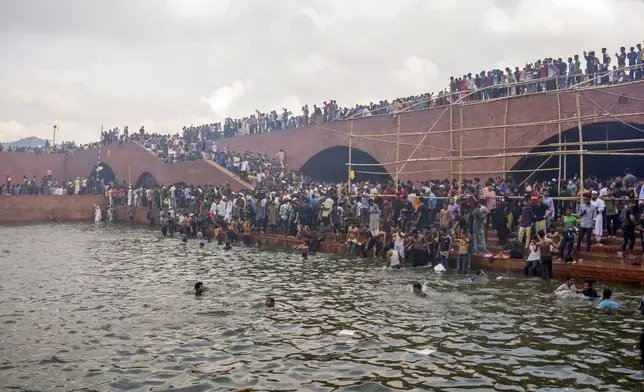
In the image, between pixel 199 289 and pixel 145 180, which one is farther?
pixel 145 180

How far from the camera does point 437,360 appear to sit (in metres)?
8.28

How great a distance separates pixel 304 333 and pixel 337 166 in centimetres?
2529

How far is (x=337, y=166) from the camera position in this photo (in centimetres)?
3466

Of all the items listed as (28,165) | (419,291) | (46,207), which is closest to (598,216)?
(419,291)

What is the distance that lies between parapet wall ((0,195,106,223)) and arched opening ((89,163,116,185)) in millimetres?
5040

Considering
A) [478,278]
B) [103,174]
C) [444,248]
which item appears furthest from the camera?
[103,174]

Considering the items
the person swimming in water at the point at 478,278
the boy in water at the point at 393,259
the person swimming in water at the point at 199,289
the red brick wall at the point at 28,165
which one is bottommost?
the person swimming in water at the point at 199,289

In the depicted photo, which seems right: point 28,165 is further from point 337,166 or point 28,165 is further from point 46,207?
point 337,166

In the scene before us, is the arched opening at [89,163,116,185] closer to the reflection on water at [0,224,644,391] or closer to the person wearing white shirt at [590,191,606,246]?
the reflection on water at [0,224,644,391]

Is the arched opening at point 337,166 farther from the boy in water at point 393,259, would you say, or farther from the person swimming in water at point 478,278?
the person swimming in water at point 478,278

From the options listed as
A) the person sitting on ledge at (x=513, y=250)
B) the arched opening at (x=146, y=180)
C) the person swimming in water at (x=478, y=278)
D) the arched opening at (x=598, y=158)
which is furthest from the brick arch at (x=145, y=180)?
the person swimming in water at (x=478, y=278)

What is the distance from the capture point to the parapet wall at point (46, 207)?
34719 millimetres

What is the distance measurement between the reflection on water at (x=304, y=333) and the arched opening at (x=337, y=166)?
15.9 metres

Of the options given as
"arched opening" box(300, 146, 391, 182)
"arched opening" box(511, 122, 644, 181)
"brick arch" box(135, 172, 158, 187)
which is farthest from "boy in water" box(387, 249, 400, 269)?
"brick arch" box(135, 172, 158, 187)
